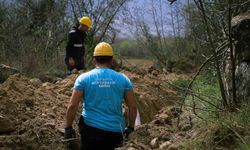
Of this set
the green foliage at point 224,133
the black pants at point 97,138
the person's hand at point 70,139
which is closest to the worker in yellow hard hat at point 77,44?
the person's hand at point 70,139

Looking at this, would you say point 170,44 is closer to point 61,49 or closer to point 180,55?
point 180,55

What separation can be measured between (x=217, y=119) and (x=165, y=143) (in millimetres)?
644

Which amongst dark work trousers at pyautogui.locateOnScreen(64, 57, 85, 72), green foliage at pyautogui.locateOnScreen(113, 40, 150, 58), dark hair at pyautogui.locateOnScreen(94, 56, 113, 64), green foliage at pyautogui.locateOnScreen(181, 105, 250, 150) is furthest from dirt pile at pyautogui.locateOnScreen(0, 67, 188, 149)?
green foliage at pyautogui.locateOnScreen(113, 40, 150, 58)

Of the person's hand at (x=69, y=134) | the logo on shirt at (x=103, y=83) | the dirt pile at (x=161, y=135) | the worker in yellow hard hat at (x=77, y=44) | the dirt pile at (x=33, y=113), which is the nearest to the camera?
the dirt pile at (x=161, y=135)

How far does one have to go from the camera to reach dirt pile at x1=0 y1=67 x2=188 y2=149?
606 cm

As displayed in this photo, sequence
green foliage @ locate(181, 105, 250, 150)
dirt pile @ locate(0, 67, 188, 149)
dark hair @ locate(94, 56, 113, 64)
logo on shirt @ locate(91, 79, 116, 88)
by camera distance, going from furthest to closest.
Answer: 1. dirt pile @ locate(0, 67, 188, 149)
2. dark hair @ locate(94, 56, 113, 64)
3. logo on shirt @ locate(91, 79, 116, 88)
4. green foliage @ locate(181, 105, 250, 150)

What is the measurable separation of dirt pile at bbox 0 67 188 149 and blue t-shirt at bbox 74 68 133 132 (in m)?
0.59

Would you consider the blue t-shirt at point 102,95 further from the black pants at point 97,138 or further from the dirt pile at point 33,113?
the dirt pile at point 33,113

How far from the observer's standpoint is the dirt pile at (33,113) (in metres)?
6.06

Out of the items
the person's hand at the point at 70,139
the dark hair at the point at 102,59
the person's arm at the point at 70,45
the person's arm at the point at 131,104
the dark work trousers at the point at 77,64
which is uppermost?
the person's arm at the point at 70,45

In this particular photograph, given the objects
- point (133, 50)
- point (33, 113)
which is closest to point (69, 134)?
point (33, 113)

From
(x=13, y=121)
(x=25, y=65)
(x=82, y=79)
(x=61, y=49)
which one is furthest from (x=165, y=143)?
(x=61, y=49)

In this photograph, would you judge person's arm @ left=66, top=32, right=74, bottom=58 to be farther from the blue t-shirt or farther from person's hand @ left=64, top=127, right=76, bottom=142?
the blue t-shirt

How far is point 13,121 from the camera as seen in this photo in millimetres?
6461
